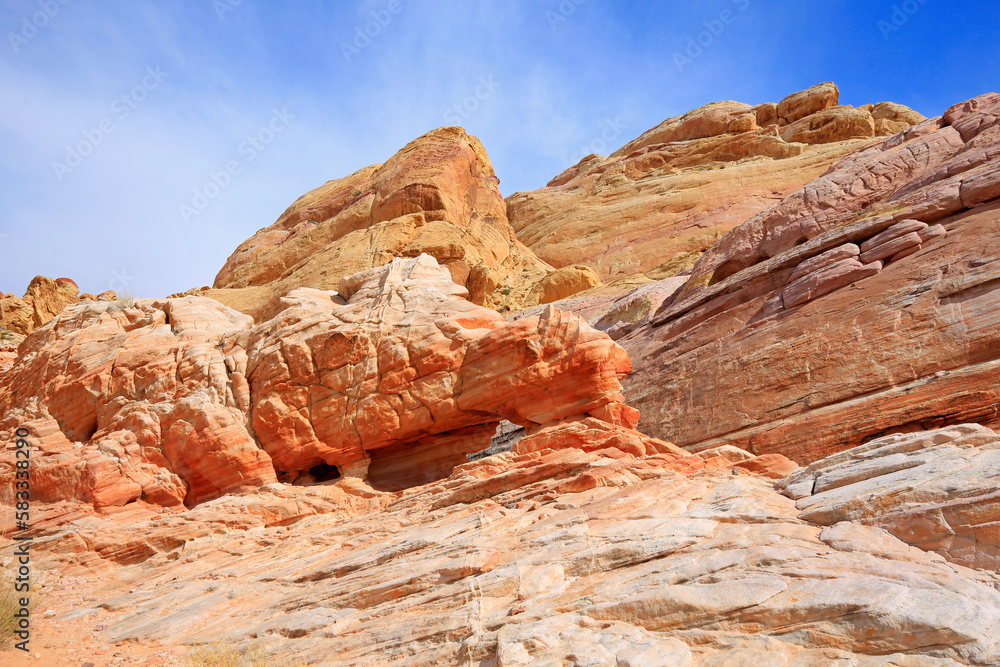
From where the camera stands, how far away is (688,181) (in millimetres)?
46812

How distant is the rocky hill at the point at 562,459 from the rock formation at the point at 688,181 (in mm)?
15839

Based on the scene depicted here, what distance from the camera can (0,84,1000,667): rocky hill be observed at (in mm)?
6492

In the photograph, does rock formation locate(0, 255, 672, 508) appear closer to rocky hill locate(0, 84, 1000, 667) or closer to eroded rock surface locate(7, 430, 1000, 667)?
rocky hill locate(0, 84, 1000, 667)

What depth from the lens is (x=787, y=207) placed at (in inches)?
867

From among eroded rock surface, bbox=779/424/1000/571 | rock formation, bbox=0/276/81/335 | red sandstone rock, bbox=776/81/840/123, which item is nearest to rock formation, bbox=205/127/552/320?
rock formation, bbox=0/276/81/335

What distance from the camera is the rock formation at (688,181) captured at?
4131 cm

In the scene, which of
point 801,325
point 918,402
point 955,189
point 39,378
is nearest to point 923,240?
point 955,189

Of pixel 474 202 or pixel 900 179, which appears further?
pixel 474 202

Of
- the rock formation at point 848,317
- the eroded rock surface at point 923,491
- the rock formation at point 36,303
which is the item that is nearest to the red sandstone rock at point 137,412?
the rock formation at point 848,317

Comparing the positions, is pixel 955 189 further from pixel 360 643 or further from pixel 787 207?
pixel 360 643

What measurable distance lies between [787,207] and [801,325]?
7099mm

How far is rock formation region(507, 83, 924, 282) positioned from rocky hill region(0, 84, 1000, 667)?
15.8 m

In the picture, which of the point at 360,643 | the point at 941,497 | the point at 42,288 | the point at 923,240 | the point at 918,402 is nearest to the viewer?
the point at 941,497

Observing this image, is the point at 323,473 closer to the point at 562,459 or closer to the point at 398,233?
the point at 562,459
